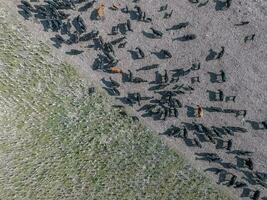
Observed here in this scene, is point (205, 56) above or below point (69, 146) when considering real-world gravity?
above

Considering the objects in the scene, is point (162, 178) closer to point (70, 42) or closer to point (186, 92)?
point (186, 92)

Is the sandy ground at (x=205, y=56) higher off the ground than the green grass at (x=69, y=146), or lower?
higher

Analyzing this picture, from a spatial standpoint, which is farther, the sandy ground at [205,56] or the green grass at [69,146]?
the green grass at [69,146]

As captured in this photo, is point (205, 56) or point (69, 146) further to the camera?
point (69, 146)

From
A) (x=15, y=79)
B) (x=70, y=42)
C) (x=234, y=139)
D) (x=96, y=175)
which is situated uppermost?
(x=70, y=42)

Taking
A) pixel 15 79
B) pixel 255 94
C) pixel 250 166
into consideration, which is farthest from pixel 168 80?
pixel 15 79
